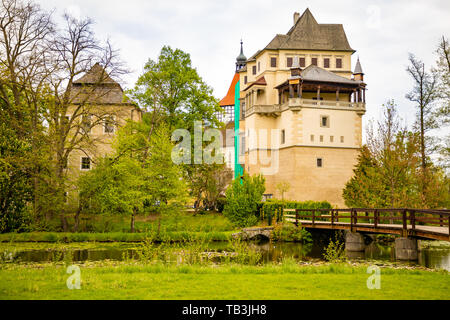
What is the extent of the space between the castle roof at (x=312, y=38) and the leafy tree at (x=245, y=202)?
18.0m

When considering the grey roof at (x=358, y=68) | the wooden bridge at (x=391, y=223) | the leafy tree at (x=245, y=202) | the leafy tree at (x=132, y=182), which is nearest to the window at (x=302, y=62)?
the grey roof at (x=358, y=68)

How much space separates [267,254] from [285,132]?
21805 mm

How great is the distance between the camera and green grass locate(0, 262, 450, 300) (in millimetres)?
7688

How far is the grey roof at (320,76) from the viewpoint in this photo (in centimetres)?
3994

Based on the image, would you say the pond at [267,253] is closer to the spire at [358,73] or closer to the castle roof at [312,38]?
the spire at [358,73]

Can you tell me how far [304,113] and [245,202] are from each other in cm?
1301

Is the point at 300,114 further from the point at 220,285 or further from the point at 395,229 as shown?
the point at 220,285

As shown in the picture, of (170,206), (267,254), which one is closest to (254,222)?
(170,206)

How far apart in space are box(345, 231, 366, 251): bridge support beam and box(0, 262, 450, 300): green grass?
11.9 meters

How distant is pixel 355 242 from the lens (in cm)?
2289

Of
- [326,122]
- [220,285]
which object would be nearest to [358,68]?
[326,122]

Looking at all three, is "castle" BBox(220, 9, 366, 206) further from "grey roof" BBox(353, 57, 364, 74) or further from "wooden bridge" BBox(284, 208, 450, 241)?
"wooden bridge" BBox(284, 208, 450, 241)

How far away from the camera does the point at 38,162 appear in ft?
79.8

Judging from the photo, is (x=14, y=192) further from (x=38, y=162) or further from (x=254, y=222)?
(x=254, y=222)
